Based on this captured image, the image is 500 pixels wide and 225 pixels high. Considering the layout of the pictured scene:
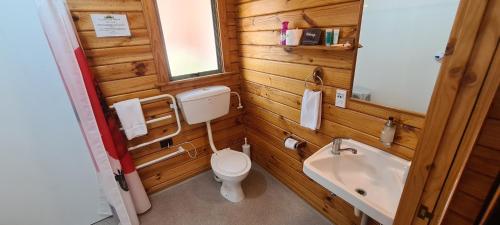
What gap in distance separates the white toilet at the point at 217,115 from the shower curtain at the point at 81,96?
0.63 m

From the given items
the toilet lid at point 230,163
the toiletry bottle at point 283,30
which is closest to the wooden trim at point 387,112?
the toiletry bottle at point 283,30

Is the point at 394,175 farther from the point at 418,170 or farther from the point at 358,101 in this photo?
the point at 418,170

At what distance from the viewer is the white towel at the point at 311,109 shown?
149 centimetres

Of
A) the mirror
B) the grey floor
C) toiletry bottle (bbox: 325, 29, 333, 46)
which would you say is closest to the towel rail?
the grey floor

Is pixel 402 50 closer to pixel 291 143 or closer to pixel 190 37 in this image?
pixel 291 143

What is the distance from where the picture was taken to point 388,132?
3.75 ft

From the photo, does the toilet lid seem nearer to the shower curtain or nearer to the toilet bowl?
the toilet bowl

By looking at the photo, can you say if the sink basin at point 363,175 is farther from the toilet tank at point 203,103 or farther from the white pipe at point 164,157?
the white pipe at point 164,157

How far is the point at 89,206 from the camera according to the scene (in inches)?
69.4

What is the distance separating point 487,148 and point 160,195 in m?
2.27

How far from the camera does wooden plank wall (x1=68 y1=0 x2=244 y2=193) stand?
59.8 inches

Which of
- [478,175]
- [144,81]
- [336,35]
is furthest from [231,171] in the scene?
[478,175]

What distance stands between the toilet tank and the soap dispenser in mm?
1321

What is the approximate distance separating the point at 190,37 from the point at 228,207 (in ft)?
5.21
